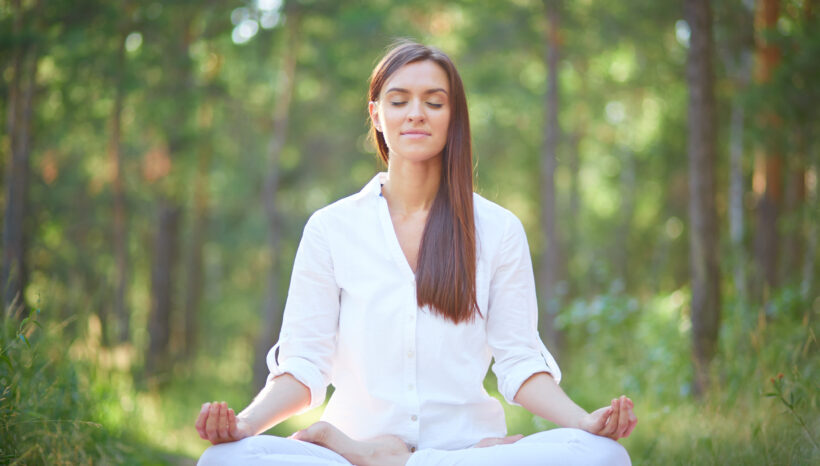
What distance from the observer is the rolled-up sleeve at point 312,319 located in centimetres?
259

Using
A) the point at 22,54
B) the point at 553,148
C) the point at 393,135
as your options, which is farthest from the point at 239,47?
the point at 393,135

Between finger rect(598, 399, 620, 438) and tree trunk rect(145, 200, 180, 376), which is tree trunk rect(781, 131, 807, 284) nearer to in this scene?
finger rect(598, 399, 620, 438)

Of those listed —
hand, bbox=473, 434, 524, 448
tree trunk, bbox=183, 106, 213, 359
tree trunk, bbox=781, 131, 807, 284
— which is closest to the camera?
hand, bbox=473, 434, 524, 448

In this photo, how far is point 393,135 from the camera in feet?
9.17

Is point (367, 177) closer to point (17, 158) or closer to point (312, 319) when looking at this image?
point (17, 158)

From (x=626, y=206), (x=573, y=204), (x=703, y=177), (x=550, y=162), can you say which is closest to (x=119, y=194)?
(x=550, y=162)

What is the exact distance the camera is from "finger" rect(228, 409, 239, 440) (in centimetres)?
220

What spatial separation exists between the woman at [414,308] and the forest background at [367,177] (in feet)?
2.81

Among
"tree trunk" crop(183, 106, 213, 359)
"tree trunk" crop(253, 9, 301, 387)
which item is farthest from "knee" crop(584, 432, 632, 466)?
"tree trunk" crop(183, 106, 213, 359)

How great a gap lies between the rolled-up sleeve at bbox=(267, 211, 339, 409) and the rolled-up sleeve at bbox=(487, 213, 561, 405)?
0.60 meters

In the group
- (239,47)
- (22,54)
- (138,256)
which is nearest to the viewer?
(22,54)

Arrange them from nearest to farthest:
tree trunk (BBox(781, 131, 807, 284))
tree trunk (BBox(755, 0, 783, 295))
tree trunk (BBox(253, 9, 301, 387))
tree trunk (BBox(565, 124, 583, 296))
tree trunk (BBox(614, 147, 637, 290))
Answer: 1. tree trunk (BBox(781, 131, 807, 284))
2. tree trunk (BBox(755, 0, 783, 295))
3. tree trunk (BBox(253, 9, 301, 387))
4. tree trunk (BBox(565, 124, 583, 296))
5. tree trunk (BBox(614, 147, 637, 290))

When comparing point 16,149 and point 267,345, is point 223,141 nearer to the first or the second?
point 267,345

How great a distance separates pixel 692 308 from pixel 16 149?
23.2 ft
